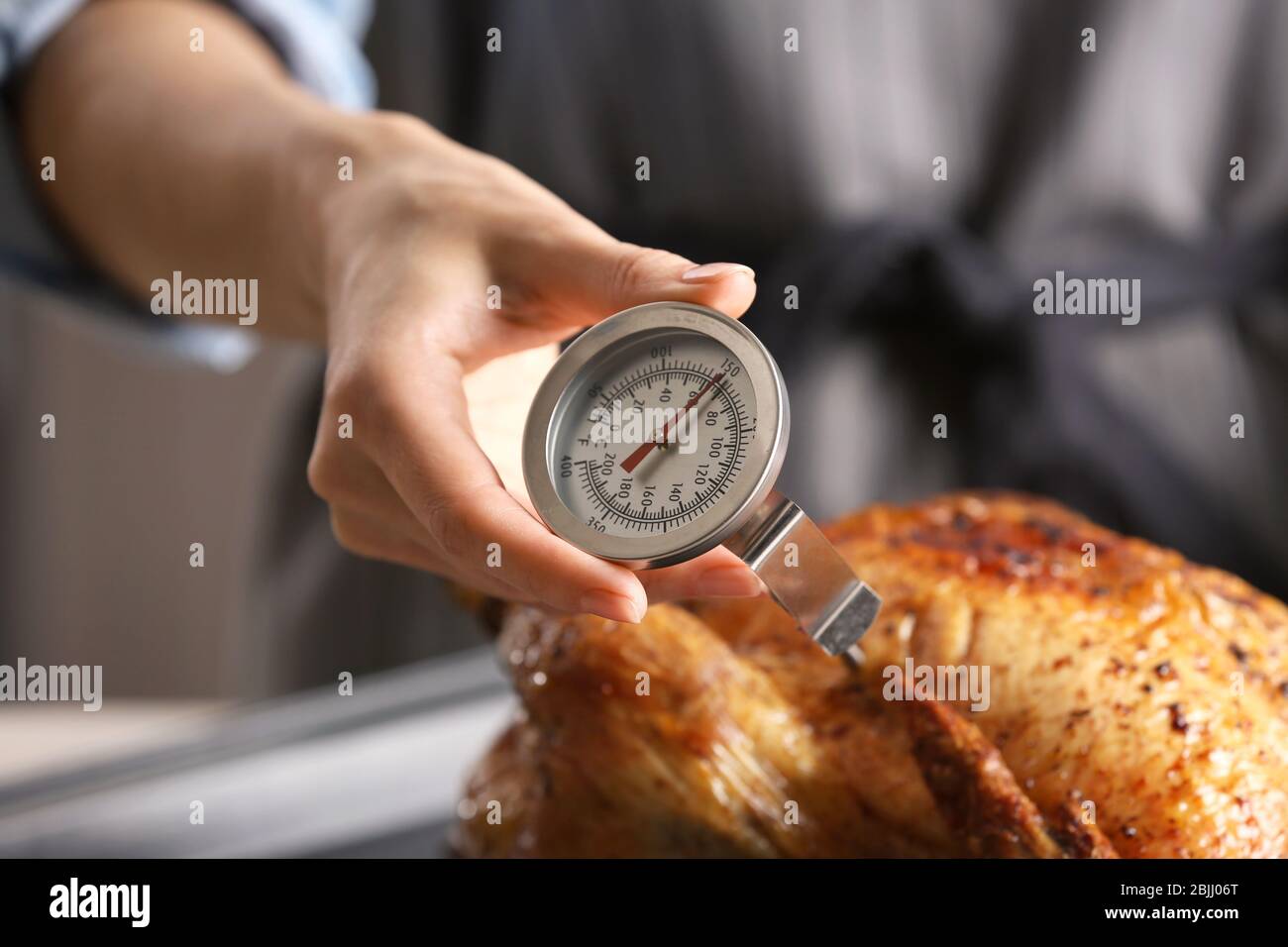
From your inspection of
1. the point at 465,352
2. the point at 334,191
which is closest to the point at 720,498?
the point at 465,352

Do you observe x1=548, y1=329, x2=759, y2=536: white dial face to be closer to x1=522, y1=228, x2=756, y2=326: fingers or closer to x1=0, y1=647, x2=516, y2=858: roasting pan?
x1=522, y1=228, x2=756, y2=326: fingers

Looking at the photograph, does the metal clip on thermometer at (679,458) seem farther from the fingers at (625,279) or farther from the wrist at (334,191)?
the wrist at (334,191)

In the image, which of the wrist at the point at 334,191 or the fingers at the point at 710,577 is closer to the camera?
the fingers at the point at 710,577

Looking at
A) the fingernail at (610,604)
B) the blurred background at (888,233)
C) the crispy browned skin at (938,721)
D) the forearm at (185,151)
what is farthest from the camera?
the blurred background at (888,233)

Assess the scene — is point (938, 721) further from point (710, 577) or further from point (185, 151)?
point (185, 151)

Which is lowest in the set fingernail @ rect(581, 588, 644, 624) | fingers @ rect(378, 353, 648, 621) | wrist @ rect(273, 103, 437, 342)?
fingernail @ rect(581, 588, 644, 624)

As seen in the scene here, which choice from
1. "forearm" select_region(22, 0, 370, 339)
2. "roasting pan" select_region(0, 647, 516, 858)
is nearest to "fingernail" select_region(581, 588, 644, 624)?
"forearm" select_region(22, 0, 370, 339)

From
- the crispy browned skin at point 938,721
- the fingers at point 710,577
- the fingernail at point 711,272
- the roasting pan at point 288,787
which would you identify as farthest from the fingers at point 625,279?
the roasting pan at point 288,787
